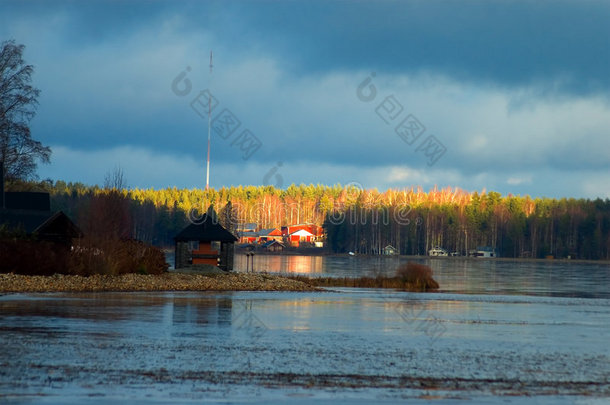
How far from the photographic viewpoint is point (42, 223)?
57.8 meters

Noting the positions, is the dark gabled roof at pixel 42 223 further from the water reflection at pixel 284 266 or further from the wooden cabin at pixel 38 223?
the water reflection at pixel 284 266

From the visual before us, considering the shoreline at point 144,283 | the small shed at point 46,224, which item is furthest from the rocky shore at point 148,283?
the small shed at point 46,224

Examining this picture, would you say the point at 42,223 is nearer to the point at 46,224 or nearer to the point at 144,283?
the point at 46,224

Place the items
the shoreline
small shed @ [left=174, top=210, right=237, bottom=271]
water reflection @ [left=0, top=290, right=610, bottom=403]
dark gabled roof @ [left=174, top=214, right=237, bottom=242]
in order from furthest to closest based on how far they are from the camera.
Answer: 1. small shed @ [left=174, top=210, right=237, bottom=271]
2. dark gabled roof @ [left=174, top=214, right=237, bottom=242]
3. the shoreline
4. water reflection @ [left=0, top=290, right=610, bottom=403]

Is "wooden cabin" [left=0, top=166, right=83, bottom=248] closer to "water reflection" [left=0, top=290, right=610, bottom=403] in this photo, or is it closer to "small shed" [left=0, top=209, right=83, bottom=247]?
"small shed" [left=0, top=209, right=83, bottom=247]

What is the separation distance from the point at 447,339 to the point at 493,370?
6869 mm

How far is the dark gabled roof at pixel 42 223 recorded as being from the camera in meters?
57.0

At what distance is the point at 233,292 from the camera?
165ft

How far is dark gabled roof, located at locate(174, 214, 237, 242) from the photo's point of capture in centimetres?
6356

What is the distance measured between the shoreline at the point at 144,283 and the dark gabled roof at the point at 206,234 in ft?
12.4

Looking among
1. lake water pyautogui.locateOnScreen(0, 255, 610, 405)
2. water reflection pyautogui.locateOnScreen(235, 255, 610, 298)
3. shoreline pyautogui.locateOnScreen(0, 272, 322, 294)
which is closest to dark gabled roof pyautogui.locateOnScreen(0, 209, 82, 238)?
shoreline pyautogui.locateOnScreen(0, 272, 322, 294)

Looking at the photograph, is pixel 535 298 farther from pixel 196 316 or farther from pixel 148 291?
pixel 196 316

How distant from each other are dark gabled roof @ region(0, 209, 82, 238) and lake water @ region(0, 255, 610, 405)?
56.5 ft

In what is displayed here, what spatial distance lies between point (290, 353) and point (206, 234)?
4192 cm
